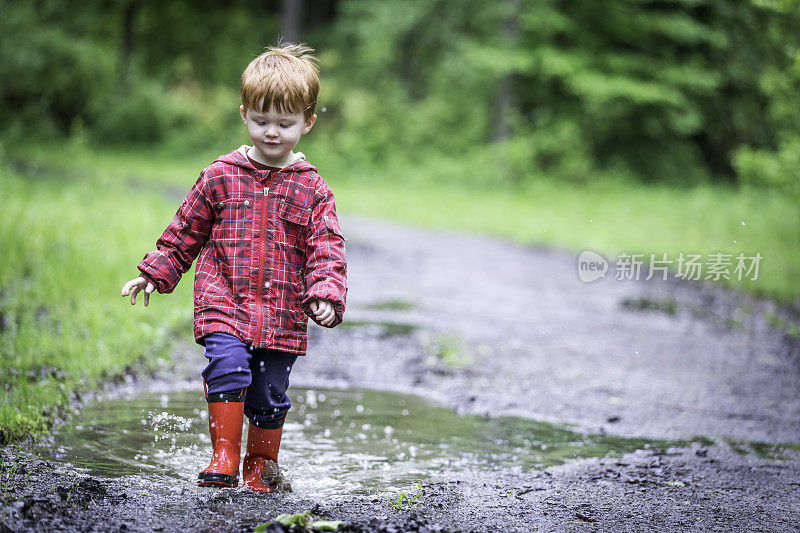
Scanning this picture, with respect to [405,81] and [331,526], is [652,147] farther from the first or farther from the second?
[331,526]

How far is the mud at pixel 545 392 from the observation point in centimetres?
323

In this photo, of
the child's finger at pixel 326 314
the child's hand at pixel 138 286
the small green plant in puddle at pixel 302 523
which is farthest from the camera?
the child's hand at pixel 138 286

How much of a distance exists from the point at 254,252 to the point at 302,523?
43.4 inches

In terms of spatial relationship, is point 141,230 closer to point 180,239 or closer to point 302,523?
point 180,239

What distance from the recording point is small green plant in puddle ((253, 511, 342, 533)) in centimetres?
288

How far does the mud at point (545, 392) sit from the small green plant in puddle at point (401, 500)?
24 mm

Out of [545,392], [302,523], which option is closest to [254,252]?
[302,523]

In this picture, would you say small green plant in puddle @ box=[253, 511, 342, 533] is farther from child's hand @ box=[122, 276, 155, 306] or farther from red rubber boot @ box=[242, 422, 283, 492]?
child's hand @ box=[122, 276, 155, 306]

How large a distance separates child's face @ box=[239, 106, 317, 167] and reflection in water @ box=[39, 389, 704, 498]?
1.41m

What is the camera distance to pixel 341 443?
4.42m

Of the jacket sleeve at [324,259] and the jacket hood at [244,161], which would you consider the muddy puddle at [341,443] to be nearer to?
the jacket sleeve at [324,259]

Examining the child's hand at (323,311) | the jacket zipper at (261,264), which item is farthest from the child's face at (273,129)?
the child's hand at (323,311)

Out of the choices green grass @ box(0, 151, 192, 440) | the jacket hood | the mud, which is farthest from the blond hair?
green grass @ box(0, 151, 192, 440)

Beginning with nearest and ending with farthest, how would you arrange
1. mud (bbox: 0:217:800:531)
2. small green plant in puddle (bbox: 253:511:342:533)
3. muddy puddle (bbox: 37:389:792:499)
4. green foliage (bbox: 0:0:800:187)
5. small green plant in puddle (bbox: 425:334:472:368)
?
small green plant in puddle (bbox: 253:511:342:533)
mud (bbox: 0:217:800:531)
muddy puddle (bbox: 37:389:792:499)
small green plant in puddle (bbox: 425:334:472:368)
green foliage (bbox: 0:0:800:187)
